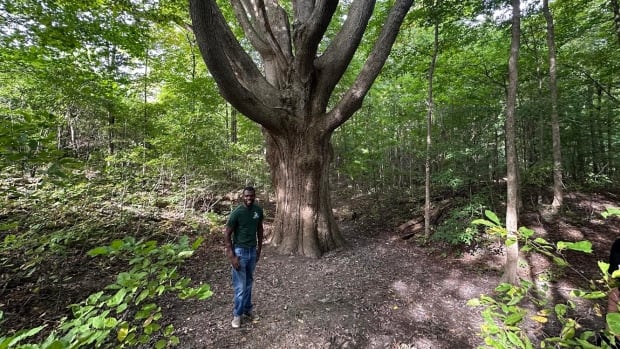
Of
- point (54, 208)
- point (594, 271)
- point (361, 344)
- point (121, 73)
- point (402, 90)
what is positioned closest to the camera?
point (361, 344)

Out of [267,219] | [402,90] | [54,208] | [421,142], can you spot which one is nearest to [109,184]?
[54,208]

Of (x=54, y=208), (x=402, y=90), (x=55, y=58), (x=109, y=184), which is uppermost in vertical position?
(x=402, y=90)

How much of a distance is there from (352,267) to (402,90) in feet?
30.5

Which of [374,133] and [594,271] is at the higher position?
[374,133]

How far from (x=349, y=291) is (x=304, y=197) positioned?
2.24 metres

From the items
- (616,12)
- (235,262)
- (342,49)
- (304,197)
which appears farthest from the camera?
(616,12)

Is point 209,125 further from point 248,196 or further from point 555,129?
point 555,129

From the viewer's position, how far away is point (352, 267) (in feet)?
17.0

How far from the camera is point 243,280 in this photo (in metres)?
3.40

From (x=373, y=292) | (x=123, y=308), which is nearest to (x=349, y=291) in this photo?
(x=373, y=292)

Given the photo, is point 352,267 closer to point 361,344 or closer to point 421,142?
point 361,344

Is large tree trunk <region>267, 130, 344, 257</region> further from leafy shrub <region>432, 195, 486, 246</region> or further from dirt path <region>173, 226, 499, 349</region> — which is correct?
leafy shrub <region>432, 195, 486, 246</region>

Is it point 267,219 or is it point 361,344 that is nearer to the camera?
point 361,344

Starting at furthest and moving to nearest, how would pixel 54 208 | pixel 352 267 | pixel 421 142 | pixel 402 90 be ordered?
pixel 402 90, pixel 421 142, pixel 352 267, pixel 54 208
